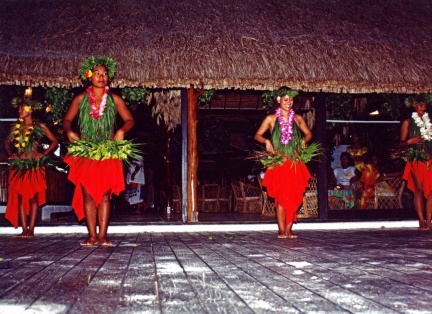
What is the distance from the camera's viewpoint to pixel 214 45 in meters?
6.79

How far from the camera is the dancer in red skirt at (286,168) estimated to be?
5.16 meters

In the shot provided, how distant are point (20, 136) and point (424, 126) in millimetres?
4666

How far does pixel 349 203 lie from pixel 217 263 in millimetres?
6156

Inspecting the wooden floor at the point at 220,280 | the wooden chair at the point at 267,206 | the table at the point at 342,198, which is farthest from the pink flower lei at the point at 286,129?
the wooden chair at the point at 267,206

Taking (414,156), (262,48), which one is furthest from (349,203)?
(262,48)

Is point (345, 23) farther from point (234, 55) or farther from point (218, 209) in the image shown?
point (218, 209)

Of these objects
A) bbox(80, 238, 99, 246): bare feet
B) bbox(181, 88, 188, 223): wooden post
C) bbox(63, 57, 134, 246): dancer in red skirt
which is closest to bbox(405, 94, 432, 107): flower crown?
bbox(181, 88, 188, 223): wooden post

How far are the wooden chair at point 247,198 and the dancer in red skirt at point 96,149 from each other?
19.3 feet

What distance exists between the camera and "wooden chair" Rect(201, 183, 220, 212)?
11500mm

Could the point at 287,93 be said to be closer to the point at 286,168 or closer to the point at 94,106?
the point at 286,168

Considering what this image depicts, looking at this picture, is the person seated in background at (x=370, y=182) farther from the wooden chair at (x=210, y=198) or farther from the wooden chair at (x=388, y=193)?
A: the wooden chair at (x=210, y=198)

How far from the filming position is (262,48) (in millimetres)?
6852

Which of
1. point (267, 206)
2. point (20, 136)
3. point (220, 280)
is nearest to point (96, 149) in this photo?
A: point (20, 136)

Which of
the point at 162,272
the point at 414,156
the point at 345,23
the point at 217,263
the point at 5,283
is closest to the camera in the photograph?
the point at 5,283
